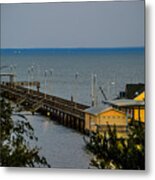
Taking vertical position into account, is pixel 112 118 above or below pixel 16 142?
above

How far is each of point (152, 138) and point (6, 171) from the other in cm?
77

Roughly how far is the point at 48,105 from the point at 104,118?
0.98 ft

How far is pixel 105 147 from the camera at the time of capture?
2711mm

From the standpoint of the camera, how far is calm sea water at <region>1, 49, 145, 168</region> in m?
2.68

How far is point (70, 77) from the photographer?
274cm

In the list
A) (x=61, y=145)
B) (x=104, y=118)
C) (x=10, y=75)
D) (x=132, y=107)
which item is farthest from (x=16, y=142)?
(x=132, y=107)

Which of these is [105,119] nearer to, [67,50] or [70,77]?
[70,77]

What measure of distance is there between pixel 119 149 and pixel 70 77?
1.41 feet

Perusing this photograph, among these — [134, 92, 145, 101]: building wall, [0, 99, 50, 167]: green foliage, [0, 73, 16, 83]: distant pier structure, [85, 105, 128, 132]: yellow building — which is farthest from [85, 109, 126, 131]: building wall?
[0, 73, 16, 83]: distant pier structure

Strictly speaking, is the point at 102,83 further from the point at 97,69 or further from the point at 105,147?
the point at 105,147

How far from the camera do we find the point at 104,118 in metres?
2.72

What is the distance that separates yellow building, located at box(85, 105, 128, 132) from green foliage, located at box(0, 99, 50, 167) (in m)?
0.29

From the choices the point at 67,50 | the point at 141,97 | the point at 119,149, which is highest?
the point at 67,50

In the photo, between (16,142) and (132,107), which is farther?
(16,142)
